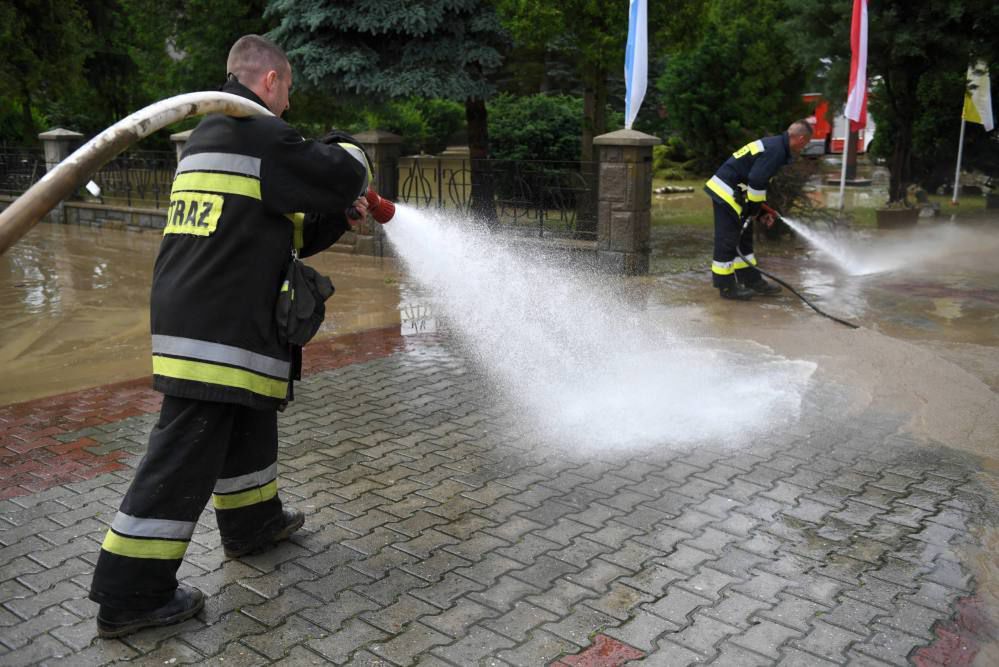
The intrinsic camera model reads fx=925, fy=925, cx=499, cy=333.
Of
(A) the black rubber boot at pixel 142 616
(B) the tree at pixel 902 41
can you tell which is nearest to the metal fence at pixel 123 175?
(B) the tree at pixel 902 41

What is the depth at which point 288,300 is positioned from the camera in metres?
3.58

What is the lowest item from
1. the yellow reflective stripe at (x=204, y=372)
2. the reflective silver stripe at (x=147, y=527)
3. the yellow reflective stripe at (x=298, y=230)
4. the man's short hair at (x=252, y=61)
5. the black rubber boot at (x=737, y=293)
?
the black rubber boot at (x=737, y=293)

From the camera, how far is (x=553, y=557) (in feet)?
13.1

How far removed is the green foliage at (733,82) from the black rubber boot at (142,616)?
17.4 meters

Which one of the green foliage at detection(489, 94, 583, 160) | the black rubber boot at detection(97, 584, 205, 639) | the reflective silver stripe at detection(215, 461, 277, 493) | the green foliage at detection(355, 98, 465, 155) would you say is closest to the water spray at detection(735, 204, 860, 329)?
the reflective silver stripe at detection(215, 461, 277, 493)

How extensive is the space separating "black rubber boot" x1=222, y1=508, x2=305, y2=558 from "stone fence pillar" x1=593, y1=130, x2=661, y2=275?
7353 millimetres

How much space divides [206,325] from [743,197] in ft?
22.9

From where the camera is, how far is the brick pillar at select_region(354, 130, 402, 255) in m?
12.5

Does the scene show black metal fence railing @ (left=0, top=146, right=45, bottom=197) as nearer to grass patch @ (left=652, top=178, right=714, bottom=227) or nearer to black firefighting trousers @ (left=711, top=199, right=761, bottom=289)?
grass patch @ (left=652, top=178, right=714, bottom=227)

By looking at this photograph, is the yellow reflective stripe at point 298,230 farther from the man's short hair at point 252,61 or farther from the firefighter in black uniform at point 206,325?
the man's short hair at point 252,61

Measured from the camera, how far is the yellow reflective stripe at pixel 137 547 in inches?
132

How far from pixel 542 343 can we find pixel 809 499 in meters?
3.31

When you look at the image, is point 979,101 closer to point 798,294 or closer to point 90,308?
point 798,294

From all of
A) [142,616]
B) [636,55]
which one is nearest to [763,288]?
[636,55]
